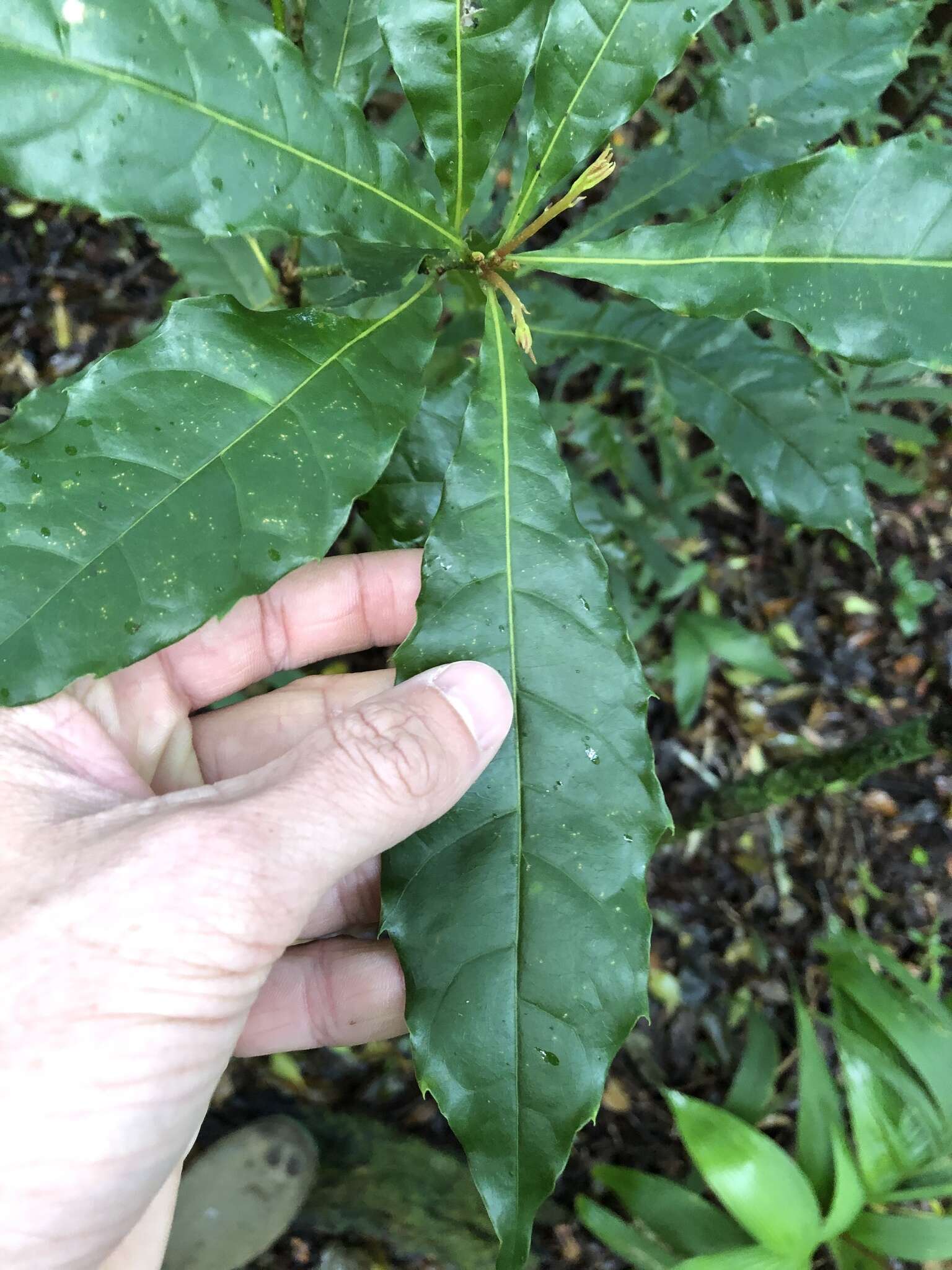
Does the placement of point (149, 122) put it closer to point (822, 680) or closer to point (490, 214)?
point (490, 214)

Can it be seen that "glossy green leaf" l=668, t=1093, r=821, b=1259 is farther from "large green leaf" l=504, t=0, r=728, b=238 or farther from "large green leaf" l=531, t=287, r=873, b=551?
"large green leaf" l=504, t=0, r=728, b=238

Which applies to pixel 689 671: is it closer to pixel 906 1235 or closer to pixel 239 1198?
pixel 906 1235

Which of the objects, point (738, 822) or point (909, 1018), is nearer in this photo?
point (909, 1018)

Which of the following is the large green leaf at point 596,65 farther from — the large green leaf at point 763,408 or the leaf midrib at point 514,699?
the large green leaf at point 763,408

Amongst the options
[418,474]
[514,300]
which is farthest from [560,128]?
[418,474]

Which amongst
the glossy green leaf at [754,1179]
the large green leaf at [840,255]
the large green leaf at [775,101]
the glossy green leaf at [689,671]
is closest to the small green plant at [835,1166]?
the glossy green leaf at [754,1179]

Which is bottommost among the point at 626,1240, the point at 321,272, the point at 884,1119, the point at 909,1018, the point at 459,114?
the point at 626,1240
